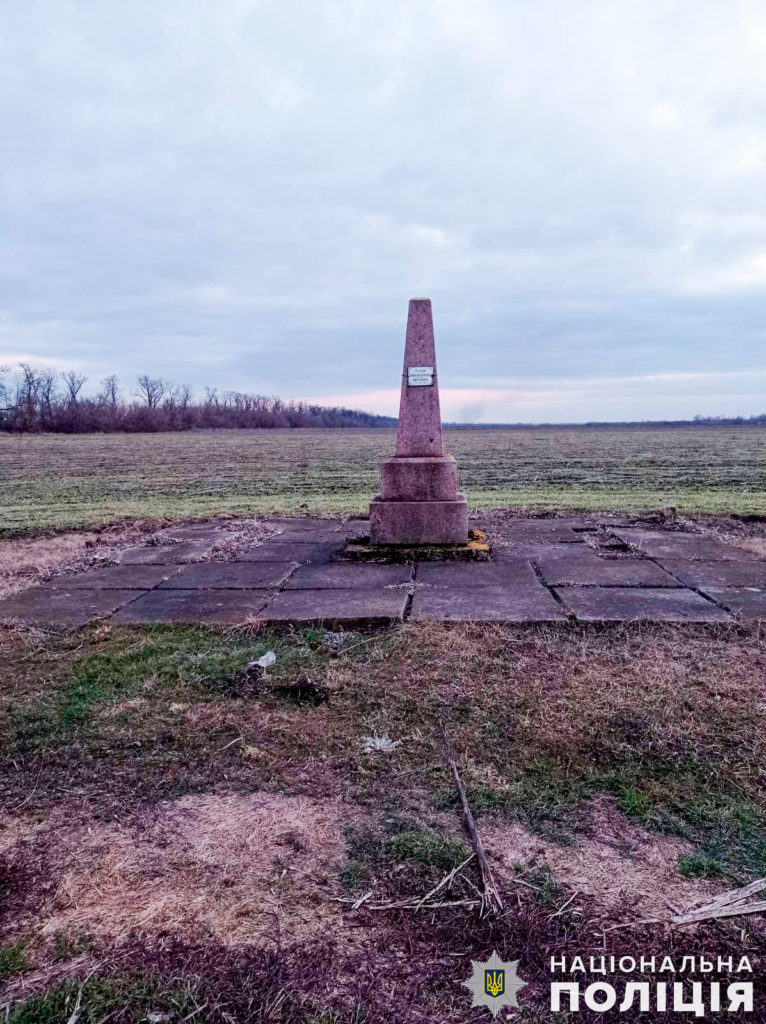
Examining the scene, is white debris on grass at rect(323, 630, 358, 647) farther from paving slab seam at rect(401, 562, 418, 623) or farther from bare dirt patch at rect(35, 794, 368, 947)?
bare dirt patch at rect(35, 794, 368, 947)

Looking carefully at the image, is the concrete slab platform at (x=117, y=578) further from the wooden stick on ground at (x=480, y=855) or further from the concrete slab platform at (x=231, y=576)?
the wooden stick on ground at (x=480, y=855)

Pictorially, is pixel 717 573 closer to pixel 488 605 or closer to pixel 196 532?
pixel 488 605

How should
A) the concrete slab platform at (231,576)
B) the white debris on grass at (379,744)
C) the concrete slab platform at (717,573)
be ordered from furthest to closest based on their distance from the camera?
the concrete slab platform at (231,576), the concrete slab platform at (717,573), the white debris on grass at (379,744)

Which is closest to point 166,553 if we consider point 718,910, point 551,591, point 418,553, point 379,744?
point 418,553

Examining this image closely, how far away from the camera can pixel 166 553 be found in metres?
6.58

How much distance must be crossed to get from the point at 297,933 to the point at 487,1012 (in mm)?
526

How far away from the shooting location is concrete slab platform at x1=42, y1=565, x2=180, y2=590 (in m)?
5.25

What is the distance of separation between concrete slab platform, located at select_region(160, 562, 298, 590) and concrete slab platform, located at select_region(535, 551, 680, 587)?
2196mm

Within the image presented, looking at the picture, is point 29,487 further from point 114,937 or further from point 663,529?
point 114,937

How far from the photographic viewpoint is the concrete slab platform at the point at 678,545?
601cm

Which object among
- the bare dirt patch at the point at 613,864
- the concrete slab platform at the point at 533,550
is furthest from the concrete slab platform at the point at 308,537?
the bare dirt patch at the point at 613,864

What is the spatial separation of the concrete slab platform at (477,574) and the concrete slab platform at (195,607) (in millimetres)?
1348

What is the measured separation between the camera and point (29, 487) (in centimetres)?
1531

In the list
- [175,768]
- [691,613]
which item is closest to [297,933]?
[175,768]
